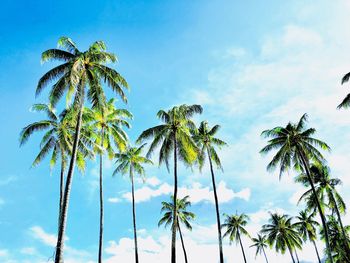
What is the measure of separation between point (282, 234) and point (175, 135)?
1391 inches

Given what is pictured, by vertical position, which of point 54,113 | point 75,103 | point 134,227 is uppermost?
point 54,113

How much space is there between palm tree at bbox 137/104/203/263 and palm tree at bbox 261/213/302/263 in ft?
106

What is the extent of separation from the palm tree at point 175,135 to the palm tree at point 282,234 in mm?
32427

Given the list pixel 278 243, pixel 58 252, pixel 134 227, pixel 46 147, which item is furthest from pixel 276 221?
pixel 58 252

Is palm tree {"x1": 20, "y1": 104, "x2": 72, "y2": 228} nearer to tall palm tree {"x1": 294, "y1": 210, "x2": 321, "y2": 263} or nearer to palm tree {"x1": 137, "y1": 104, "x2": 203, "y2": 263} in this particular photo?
palm tree {"x1": 137, "y1": 104, "x2": 203, "y2": 263}

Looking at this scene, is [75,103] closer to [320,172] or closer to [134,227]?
[134,227]

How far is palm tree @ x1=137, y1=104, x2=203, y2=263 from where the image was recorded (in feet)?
84.3

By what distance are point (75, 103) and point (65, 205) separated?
626cm

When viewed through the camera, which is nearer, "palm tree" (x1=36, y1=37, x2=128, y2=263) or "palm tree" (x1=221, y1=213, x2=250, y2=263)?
"palm tree" (x1=36, y1=37, x2=128, y2=263)

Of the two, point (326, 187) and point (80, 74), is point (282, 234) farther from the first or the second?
point (80, 74)

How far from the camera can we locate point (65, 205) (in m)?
15.6

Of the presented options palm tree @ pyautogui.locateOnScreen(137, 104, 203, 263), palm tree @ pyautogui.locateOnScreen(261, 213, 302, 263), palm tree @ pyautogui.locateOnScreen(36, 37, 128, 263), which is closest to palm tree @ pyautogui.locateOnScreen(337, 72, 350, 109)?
palm tree @ pyautogui.locateOnScreen(137, 104, 203, 263)

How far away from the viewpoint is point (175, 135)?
26.2 metres

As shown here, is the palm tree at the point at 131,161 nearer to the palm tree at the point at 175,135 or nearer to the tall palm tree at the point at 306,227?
the palm tree at the point at 175,135
